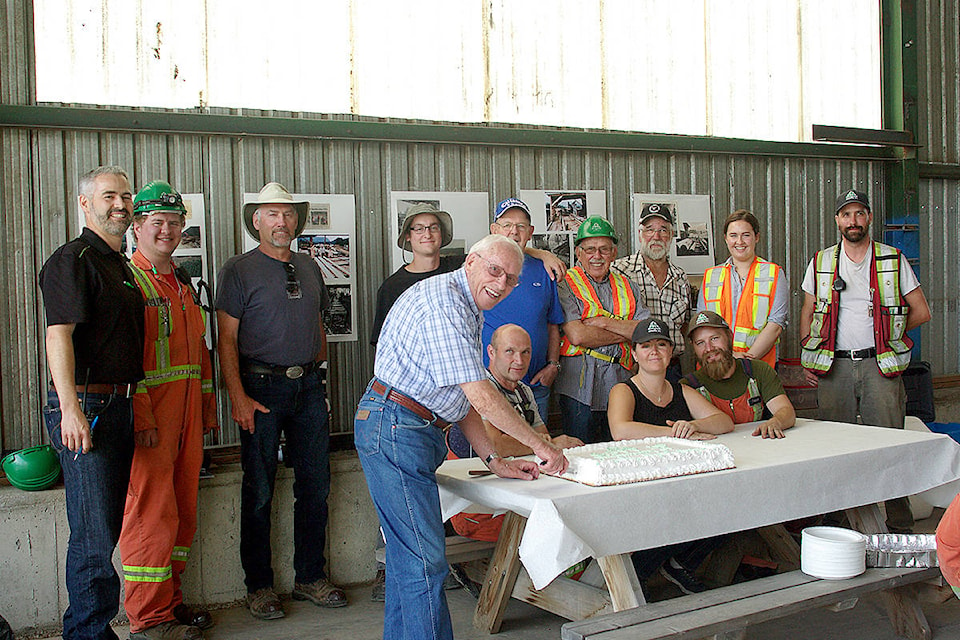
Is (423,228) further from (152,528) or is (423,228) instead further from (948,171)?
(948,171)

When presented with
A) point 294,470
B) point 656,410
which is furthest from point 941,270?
point 294,470

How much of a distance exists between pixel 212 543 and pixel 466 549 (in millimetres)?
Result: 1373

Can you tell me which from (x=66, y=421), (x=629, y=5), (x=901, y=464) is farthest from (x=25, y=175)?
(x=901, y=464)

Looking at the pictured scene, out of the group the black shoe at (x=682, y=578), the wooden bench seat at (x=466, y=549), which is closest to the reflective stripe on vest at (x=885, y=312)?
the black shoe at (x=682, y=578)

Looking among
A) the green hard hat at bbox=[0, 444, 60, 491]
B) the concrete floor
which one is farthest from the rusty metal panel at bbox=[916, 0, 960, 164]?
the green hard hat at bbox=[0, 444, 60, 491]

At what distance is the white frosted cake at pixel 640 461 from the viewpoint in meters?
3.19

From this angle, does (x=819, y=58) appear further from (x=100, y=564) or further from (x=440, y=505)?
(x=100, y=564)

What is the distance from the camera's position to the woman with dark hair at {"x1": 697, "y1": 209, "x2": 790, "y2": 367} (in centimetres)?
532

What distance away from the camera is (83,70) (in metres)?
4.85

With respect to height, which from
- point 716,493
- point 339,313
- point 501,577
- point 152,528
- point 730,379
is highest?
point 339,313

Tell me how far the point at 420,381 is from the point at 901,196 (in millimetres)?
5632

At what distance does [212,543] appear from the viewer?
15.3 ft

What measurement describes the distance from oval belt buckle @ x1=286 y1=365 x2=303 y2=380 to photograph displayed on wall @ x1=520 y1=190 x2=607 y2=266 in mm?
2018

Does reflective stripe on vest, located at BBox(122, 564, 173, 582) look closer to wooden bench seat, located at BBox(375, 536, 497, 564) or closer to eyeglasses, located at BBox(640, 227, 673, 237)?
wooden bench seat, located at BBox(375, 536, 497, 564)
